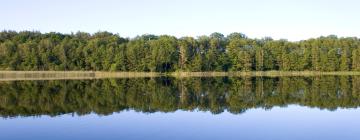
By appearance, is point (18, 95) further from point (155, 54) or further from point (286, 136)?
point (155, 54)

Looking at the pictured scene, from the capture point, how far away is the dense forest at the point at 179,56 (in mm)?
89950

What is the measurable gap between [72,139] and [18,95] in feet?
76.6

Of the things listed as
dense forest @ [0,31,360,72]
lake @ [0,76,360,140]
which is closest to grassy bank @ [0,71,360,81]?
dense forest @ [0,31,360,72]

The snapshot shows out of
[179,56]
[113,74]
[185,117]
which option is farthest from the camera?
[179,56]

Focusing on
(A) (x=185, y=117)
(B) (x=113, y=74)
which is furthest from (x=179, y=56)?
(A) (x=185, y=117)

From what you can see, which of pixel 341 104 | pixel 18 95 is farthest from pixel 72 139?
pixel 18 95

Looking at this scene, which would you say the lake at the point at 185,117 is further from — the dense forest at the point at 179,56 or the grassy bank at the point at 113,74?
the dense forest at the point at 179,56

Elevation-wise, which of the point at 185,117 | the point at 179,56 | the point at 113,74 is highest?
the point at 179,56

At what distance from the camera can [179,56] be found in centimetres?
9131

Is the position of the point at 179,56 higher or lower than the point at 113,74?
higher

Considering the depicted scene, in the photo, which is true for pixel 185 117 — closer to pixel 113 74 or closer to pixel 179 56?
pixel 113 74

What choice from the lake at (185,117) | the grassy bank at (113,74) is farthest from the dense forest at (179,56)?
the lake at (185,117)

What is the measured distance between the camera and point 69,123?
21.7 m

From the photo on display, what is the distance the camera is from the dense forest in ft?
295
